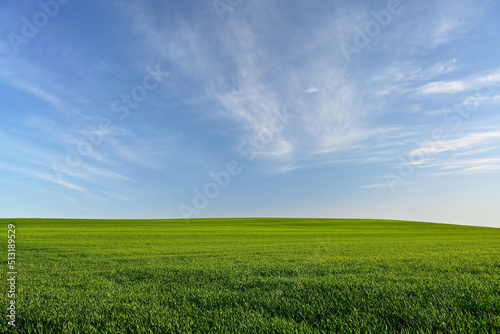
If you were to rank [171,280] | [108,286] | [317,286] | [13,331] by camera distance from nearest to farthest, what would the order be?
[13,331] < [317,286] < [108,286] < [171,280]

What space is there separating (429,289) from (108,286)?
355 inches

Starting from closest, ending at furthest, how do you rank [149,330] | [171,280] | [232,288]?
[149,330]
[232,288]
[171,280]

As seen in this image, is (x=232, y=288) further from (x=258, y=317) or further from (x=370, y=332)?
(x=370, y=332)

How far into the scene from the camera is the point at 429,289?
6.70m

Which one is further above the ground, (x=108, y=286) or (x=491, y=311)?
(x=491, y=311)

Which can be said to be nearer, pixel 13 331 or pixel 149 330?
pixel 149 330

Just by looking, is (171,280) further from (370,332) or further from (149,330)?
(370,332)

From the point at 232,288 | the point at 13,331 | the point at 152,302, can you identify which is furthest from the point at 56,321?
the point at 232,288

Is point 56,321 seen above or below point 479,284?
below

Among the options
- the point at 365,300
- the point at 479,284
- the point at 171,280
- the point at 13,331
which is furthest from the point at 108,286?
the point at 479,284

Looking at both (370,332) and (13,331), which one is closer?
(370,332)

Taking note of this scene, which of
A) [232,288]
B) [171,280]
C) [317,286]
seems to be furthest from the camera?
[171,280]

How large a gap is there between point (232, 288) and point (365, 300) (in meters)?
3.73

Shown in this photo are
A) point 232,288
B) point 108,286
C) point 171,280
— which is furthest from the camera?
point 171,280
